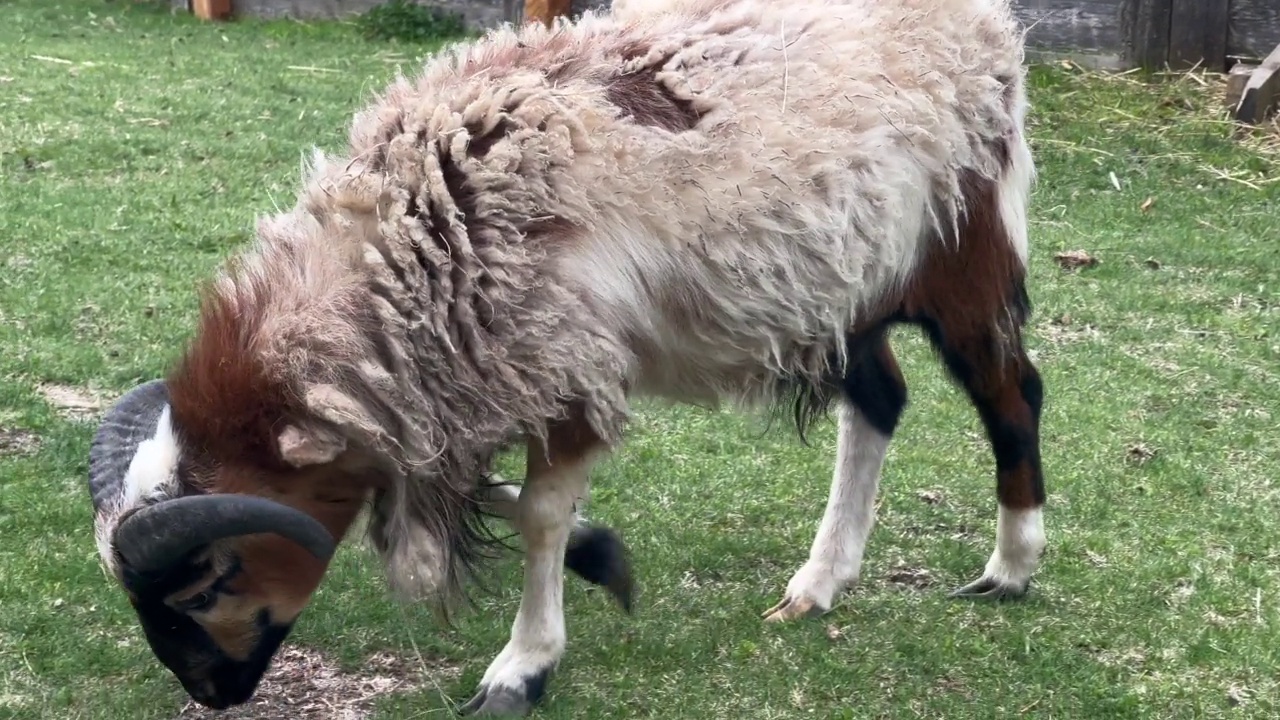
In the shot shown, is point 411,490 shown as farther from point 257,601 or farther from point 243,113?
point 243,113

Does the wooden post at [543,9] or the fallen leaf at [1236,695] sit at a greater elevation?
the wooden post at [543,9]

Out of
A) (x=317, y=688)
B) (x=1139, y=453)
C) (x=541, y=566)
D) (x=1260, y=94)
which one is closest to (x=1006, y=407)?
(x=1139, y=453)

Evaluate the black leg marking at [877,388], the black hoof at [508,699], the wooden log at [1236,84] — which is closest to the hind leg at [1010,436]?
the black leg marking at [877,388]

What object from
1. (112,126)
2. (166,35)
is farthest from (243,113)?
(166,35)

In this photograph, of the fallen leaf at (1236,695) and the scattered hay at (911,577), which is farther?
the scattered hay at (911,577)

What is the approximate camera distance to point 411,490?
3.23 m

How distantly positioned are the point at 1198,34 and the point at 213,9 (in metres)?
8.65

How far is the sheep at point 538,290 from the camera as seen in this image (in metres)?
3.03

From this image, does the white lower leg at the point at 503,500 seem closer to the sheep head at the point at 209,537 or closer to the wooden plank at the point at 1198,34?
the sheep head at the point at 209,537

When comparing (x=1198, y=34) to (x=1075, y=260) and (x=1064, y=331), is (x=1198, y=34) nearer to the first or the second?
(x=1075, y=260)

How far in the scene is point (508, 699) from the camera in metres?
3.53

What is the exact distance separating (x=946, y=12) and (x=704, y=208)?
3.65 feet

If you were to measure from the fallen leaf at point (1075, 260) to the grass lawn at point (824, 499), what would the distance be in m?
0.05

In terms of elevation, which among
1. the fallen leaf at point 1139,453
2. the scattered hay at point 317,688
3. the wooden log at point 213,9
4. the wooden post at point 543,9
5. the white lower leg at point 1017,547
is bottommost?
the fallen leaf at point 1139,453
